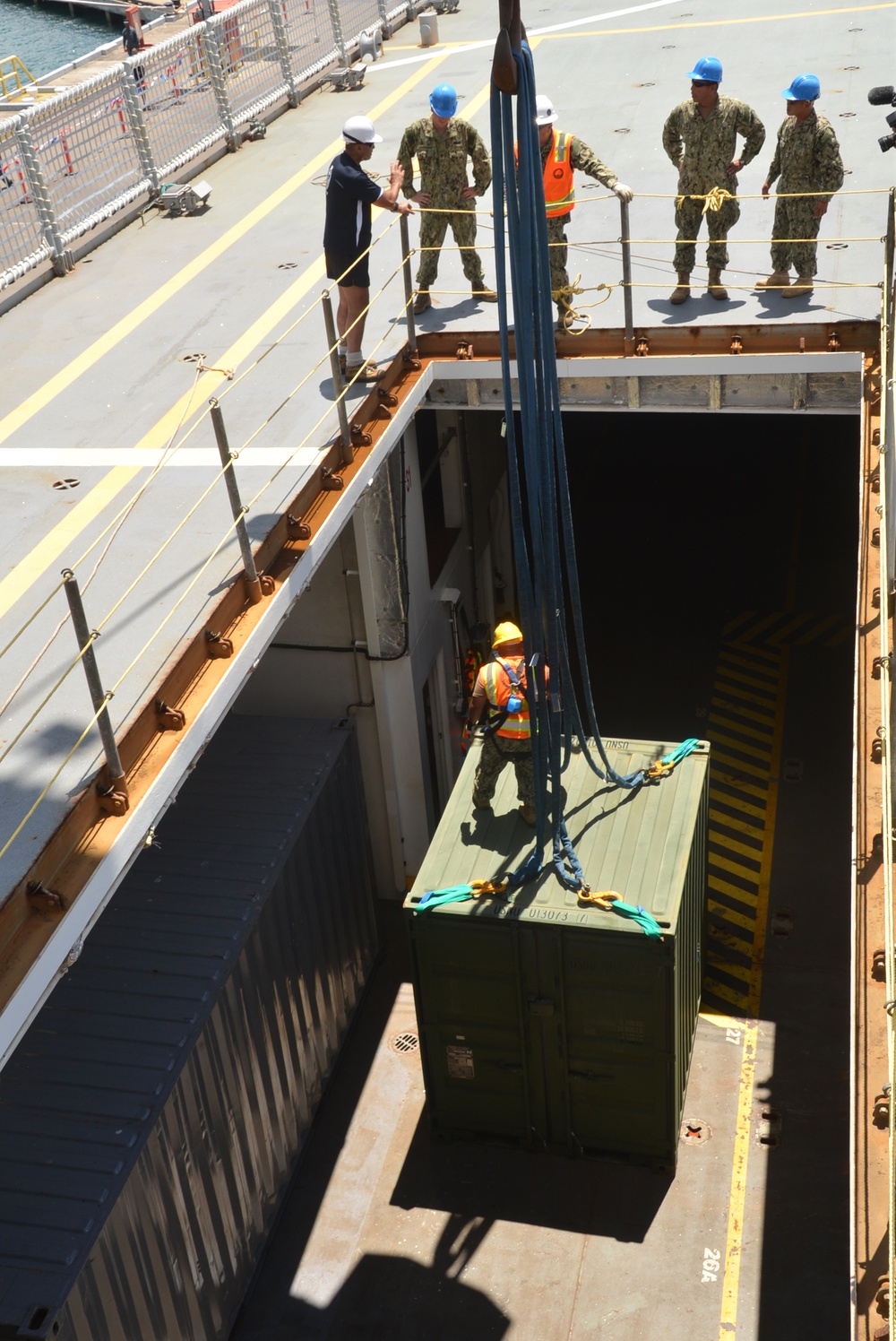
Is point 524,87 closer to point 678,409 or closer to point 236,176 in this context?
point 678,409

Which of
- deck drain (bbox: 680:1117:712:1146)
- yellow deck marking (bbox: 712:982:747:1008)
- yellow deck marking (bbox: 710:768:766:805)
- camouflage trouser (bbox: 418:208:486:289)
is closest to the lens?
deck drain (bbox: 680:1117:712:1146)

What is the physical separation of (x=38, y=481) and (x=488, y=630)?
683 cm

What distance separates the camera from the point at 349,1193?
35.9ft

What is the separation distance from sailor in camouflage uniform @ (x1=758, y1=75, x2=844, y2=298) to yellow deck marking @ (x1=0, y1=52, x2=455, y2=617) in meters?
4.85

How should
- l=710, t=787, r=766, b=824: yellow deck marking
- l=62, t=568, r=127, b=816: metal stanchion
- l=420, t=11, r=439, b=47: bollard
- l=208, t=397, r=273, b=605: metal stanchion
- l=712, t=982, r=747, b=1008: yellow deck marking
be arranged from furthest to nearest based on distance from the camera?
1. l=420, t=11, r=439, b=47: bollard
2. l=710, t=787, r=766, b=824: yellow deck marking
3. l=712, t=982, r=747, b=1008: yellow deck marking
4. l=208, t=397, r=273, b=605: metal stanchion
5. l=62, t=568, r=127, b=816: metal stanchion

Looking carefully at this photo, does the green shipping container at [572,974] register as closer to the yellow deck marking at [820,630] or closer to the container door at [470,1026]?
the container door at [470,1026]

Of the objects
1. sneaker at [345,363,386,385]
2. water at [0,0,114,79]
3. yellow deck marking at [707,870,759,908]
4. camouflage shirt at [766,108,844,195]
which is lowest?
yellow deck marking at [707,870,759,908]

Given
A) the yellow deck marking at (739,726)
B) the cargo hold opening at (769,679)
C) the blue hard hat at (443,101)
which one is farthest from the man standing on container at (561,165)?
the yellow deck marking at (739,726)

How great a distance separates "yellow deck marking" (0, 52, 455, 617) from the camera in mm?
9211

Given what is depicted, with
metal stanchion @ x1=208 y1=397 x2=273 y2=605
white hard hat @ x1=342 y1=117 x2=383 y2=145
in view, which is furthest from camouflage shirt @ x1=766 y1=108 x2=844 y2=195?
metal stanchion @ x1=208 y1=397 x2=273 y2=605

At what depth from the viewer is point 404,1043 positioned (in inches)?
487

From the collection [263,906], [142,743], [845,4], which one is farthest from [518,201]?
[845,4]

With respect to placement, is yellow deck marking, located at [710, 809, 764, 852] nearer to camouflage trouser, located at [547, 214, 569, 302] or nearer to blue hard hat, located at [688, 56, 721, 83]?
camouflage trouser, located at [547, 214, 569, 302]

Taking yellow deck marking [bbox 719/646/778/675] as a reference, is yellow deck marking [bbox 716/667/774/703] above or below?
above
